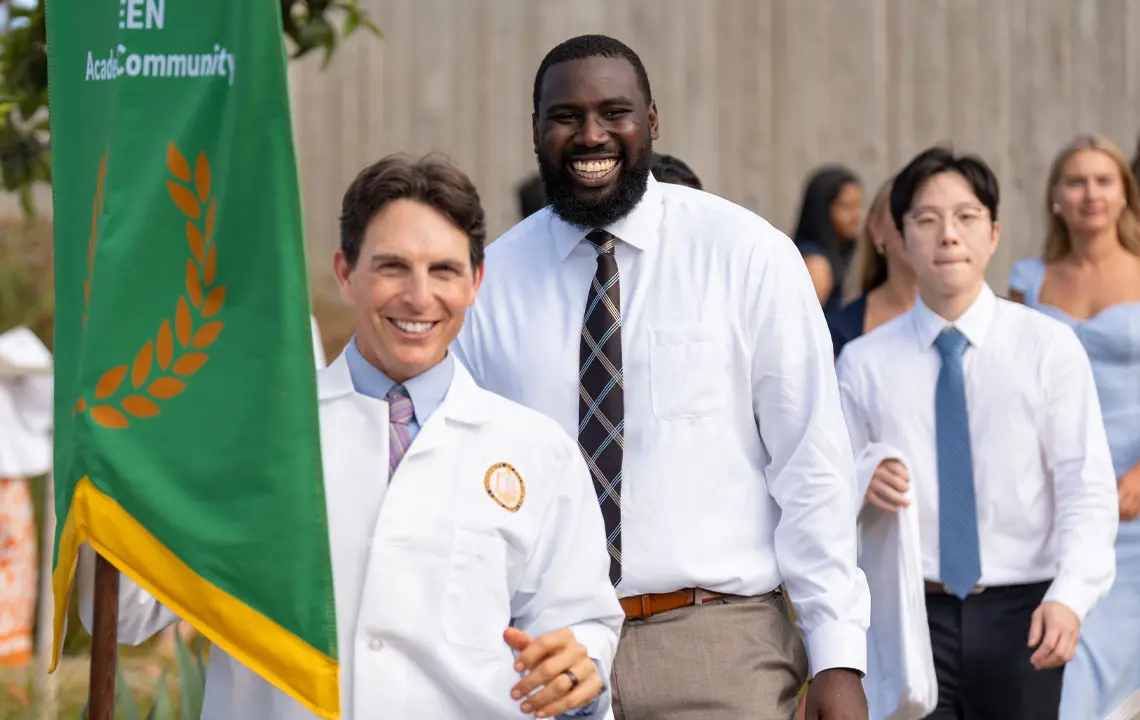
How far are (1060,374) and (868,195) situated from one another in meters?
3.88

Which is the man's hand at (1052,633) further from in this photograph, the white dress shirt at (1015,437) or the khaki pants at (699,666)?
the khaki pants at (699,666)

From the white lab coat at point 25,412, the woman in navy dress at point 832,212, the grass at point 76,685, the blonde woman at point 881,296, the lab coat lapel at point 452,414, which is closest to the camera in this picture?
the lab coat lapel at point 452,414

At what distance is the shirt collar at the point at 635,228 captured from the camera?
154 inches

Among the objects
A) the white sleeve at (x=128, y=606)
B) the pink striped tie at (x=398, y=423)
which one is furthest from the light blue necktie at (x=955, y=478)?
the white sleeve at (x=128, y=606)

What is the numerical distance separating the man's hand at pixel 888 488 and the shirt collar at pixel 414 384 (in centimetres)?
176

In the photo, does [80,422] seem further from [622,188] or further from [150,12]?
[622,188]

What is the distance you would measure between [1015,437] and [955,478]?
0.19 m

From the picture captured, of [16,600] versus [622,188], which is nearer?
[622,188]

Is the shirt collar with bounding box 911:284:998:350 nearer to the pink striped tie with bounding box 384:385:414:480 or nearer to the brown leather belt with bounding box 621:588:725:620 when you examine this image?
the brown leather belt with bounding box 621:588:725:620

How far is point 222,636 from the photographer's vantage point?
2.90m

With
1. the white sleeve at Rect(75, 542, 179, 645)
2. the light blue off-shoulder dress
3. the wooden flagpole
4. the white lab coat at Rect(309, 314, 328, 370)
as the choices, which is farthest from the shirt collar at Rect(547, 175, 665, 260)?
the light blue off-shoulder dress

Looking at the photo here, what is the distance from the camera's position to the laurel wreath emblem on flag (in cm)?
291

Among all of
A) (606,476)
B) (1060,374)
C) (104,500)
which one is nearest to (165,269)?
(104,500)

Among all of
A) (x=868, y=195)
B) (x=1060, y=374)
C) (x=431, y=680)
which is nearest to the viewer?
(x=431, y=680)
